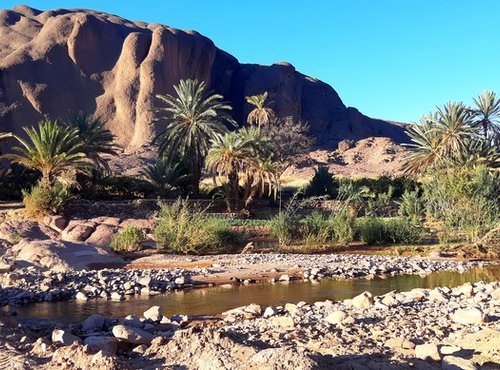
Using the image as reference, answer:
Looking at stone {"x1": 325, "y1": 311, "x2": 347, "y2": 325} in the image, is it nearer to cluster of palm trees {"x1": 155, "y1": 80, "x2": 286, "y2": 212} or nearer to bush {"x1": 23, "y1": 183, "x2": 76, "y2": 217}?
bush {"x1": 23, "y1": 183, "x2": 76, "y2": 217}

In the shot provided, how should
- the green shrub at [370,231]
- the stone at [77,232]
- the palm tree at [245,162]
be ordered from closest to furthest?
the stone at [77,232]
the green shrub at [370,231]
the palm tree at [245,162]

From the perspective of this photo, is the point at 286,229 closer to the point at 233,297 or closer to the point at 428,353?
the point at 233,297

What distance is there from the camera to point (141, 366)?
210 inches

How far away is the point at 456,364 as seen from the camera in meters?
5.45

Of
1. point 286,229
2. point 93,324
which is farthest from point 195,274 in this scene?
point 286,229

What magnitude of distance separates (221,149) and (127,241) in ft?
32.4

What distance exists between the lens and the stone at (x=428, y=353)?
225 inches

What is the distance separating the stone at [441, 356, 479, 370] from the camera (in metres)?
5.38

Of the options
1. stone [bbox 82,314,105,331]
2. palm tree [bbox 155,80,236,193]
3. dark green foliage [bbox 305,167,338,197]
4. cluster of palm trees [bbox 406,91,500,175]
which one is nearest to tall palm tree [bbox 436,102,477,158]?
cluster of palm trees [bbox 406,91,500,175]

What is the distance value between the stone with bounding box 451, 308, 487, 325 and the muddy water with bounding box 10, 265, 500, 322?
358cm

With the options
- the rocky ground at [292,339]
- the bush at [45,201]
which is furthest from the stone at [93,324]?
the bush at [45,201]

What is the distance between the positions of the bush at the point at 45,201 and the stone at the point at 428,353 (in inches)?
791

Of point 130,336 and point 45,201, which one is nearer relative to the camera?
point 130,336

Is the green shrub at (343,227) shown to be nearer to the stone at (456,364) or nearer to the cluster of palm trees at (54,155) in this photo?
the cluster of palm trees at (54,155)
